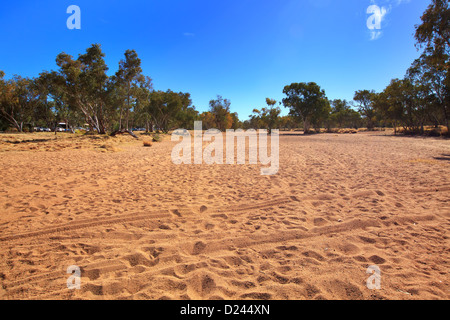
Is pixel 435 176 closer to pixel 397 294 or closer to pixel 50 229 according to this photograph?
pixel 397 294

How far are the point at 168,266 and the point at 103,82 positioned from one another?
2523 centimetres

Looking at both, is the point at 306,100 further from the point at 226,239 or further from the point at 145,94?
the point at 226,239

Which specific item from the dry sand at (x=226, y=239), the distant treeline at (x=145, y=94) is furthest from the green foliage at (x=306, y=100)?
the dry sand at (x=226, y=239)

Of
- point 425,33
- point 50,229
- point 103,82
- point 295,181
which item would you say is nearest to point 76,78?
point 103,82

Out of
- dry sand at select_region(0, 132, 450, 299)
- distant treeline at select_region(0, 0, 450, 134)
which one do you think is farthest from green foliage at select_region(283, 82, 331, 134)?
dry sand at select_region(0, 132, 450, 299)

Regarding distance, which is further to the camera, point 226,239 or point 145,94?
point 145,94

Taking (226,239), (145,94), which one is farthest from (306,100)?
(226,239)

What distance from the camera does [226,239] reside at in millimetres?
3191

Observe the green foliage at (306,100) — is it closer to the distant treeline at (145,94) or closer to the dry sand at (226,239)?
the distant treeline at (145,94)

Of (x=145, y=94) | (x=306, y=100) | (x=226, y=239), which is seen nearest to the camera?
(x=226, y=239)

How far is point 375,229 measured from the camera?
3.36m

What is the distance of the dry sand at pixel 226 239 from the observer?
7.13 ft

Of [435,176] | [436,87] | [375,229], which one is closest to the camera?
[375,229]
